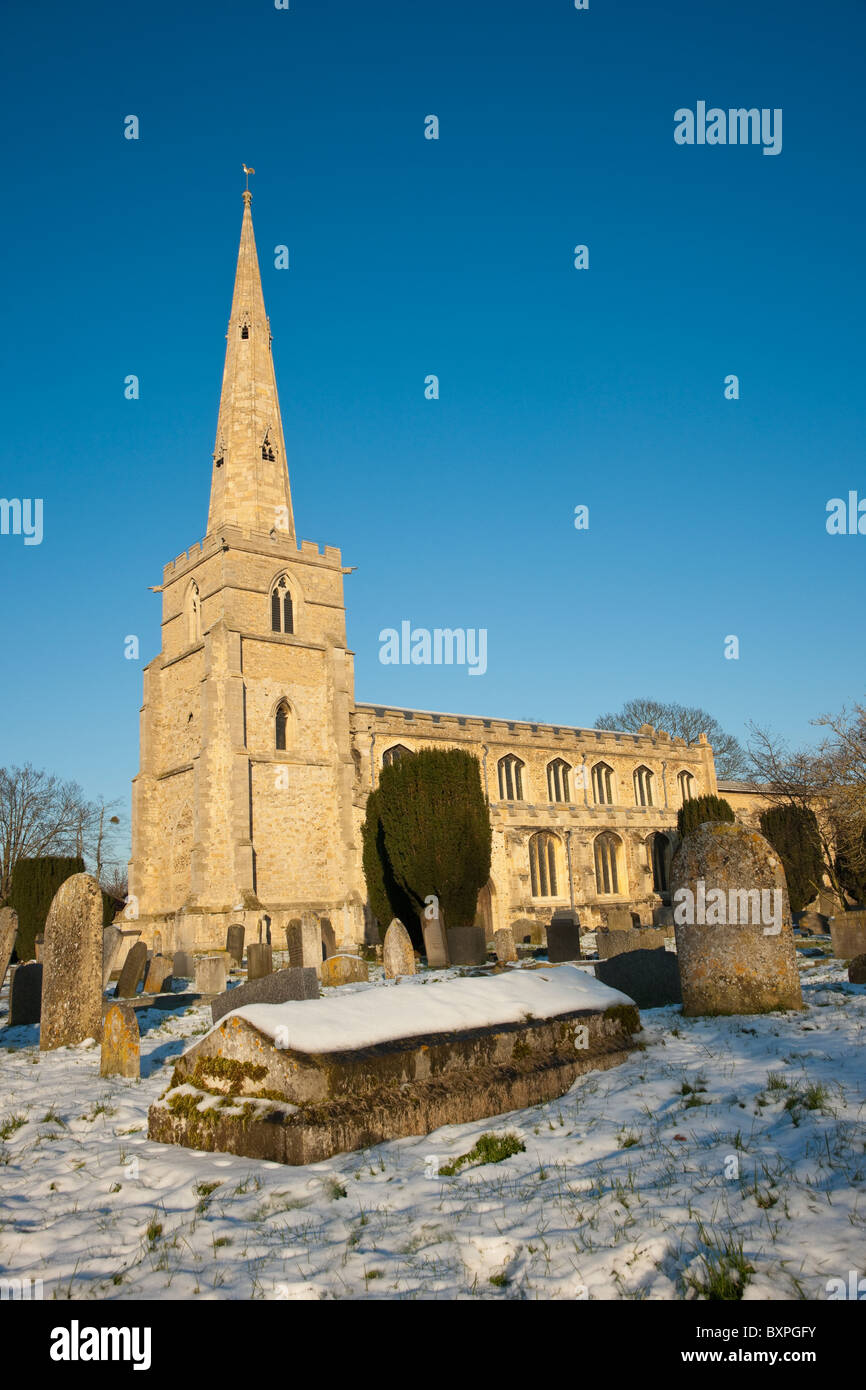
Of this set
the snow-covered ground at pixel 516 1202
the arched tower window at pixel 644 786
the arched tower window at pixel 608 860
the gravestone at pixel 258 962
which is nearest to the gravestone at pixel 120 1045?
the snow-covered ground at pixel 516 1202

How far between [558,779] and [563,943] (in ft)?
64.8

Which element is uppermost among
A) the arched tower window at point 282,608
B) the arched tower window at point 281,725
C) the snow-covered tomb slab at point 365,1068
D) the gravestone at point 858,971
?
the arched tower window at point 282,608

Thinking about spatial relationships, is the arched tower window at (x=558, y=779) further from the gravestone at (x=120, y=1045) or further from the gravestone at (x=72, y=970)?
the gravestone at (x=120, y=1045)

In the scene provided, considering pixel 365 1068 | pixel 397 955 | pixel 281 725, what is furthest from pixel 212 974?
pixel 281 725

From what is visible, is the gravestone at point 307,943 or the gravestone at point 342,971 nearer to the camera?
the gravestone at point 342,971

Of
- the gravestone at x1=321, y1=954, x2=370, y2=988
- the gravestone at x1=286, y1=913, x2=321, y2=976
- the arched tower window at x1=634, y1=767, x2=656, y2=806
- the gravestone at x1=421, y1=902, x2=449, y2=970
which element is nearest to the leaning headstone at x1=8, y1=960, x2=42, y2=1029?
the gravestone at x1=321, y1=954, x2=370, y2=988

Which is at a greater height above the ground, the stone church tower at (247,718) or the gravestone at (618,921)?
the stone church tower at (247,718)

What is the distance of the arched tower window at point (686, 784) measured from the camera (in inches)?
1484

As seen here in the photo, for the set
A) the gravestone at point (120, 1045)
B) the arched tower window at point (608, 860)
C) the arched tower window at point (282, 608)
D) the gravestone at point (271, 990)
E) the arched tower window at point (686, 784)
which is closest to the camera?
the gravestone at point (120, 1045)

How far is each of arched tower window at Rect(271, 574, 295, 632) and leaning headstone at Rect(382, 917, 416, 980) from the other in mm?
16025

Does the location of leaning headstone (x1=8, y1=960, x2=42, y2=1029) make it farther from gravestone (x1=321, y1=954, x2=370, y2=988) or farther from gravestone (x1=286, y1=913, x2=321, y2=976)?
gravestone (x1=286, y1=913, x2=321, y2=976)

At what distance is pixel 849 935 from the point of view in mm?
11578

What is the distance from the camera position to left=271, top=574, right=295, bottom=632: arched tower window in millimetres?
A: 28203
